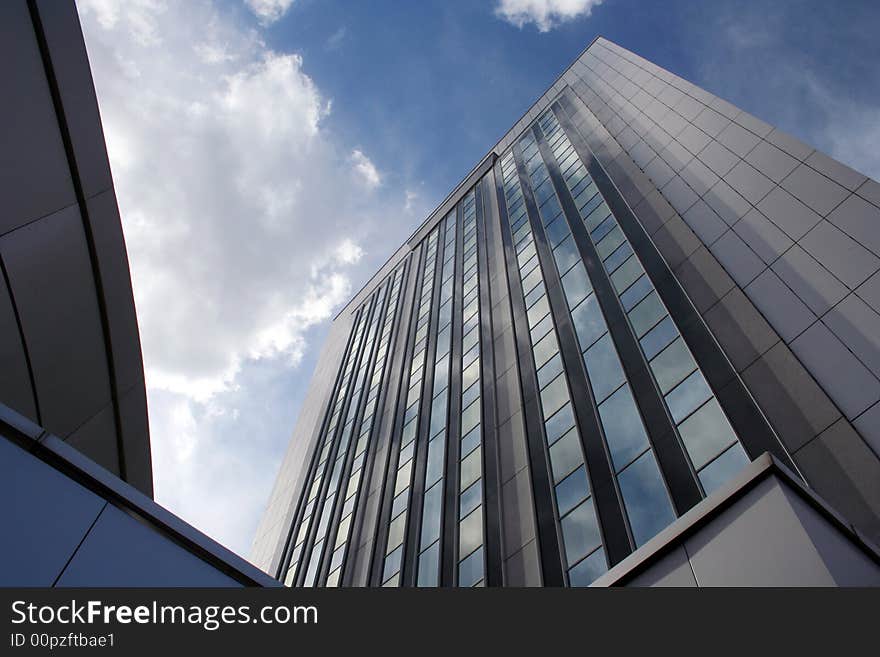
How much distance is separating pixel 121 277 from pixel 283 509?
3043 cm

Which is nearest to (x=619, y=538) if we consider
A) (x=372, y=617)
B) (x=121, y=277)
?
(x=372, y=617)

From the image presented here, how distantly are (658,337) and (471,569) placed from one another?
32.3ft

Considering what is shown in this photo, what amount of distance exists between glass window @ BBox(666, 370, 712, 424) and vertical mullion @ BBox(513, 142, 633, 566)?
8.08 feet

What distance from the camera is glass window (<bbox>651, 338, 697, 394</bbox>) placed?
1706 cm

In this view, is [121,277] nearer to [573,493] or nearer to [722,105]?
[573,493]

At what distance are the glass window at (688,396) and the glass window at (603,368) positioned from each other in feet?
8.12

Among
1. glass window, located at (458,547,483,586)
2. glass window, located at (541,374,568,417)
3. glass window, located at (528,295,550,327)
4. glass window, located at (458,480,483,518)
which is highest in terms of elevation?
glass window, located at (528,295,550,327)

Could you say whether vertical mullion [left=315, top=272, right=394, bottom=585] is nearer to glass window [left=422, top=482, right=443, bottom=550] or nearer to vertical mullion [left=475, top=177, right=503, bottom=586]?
glass window [left=422, top=482, right=443, bottom=550]

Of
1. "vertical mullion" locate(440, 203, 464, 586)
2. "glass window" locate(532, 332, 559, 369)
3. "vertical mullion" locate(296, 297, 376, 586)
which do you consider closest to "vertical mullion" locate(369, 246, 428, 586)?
"vertical mullion" locate(440, 203, 464, 586)

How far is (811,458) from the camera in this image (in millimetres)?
12516

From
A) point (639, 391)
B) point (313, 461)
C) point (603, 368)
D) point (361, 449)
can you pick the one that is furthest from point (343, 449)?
point (639, 391)

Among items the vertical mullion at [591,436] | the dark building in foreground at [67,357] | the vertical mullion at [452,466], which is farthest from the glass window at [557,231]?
the dark building in foreground at [67,357]

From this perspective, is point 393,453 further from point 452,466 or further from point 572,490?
point 572,490

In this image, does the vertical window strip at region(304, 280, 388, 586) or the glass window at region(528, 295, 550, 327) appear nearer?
the glass window at region(528, 295, 550, 327)
